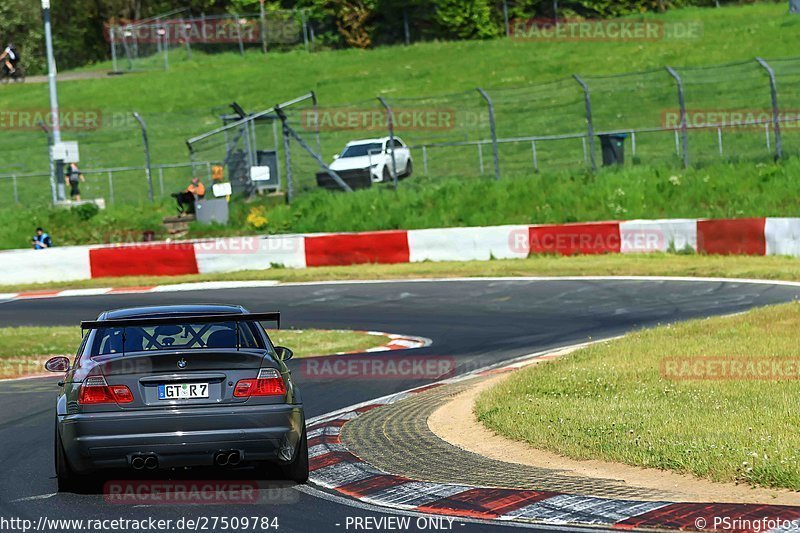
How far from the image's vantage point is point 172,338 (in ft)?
30.3

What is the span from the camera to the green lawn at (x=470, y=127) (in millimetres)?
31172

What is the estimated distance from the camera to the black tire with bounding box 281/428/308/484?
28.4 ft

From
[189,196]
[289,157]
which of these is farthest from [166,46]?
[289,157]

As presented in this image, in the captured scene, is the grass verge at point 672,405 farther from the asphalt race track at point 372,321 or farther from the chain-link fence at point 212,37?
the chain-link fence at point 212,37

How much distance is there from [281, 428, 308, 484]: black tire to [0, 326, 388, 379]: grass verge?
8.29m

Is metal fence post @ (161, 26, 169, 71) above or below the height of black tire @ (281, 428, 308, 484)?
above

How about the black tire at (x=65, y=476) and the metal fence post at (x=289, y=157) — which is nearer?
the black tire at (x=65, y=476)

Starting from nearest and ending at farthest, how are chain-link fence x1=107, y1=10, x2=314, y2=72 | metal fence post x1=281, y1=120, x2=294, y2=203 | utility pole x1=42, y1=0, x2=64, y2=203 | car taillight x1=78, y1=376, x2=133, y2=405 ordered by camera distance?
car taillight x1=78, y1=376, x2=133, y2=405 → metal fence post x1=281, y1=120, x2=294, y2=203 → utility pole x1=42, y1=0, x2=64, y2=203 → chain-link fence x1=107, y1=10, x2=314, y2=72

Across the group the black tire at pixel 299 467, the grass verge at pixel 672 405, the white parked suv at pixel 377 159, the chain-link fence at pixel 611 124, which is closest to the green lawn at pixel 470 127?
the chain-link fence at pixel 611 124

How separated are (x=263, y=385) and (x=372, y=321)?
12.0m

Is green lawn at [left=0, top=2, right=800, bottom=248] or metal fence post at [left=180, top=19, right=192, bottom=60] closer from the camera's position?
green lawn at [left=0, top=2, right=800, bottom=248]

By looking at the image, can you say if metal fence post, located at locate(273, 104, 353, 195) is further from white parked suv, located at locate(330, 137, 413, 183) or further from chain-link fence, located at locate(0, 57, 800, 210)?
white parked suv, located at locate(330, 137, 413, 183)

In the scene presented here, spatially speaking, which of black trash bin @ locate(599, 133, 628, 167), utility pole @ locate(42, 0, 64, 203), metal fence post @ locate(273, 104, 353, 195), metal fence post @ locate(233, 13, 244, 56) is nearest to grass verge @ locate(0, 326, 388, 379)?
metal fence post @ locate(273, 104, 353, 195)

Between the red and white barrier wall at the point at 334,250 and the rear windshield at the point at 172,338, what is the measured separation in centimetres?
1844
